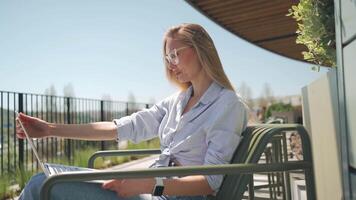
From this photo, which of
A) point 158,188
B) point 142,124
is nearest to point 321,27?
point 158,188

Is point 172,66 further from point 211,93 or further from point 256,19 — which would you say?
point 256,19

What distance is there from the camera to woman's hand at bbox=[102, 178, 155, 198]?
4.66 ft

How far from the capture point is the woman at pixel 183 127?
4.81 ft

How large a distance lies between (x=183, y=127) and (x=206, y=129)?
0.17m

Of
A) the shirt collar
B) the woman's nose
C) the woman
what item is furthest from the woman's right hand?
the shirt collar

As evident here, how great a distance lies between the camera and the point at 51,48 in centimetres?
1656

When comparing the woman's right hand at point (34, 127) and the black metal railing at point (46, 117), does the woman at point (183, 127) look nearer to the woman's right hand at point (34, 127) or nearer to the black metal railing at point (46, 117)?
the woman's right hand at point (34, 127)

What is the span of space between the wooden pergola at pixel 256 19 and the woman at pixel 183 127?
13.0ft

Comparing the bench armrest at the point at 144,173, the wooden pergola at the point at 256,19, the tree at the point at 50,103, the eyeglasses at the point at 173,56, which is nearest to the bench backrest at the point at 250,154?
the bench armrest at the point at 144,173

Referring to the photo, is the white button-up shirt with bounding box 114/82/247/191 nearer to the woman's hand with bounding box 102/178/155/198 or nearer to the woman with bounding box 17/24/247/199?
the woman with bounding box 17/24/247/199

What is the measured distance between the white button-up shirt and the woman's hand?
0.26 m

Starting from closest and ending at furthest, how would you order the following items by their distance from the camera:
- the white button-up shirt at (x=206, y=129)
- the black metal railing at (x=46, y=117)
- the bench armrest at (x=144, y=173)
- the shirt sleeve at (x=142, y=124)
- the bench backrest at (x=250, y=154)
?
the bench armrest at (x=144, y=173)
the bench backrest at (x=250, y=154)
the white button-up shirt at (x=206, y=129)
the shirt sleeve at (x=142, y=124)
the black metal railing at (x=46, y=117)

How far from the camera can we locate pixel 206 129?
1.74 metres

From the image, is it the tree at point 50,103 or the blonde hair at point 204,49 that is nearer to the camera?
the blonde hair at point 204,49
